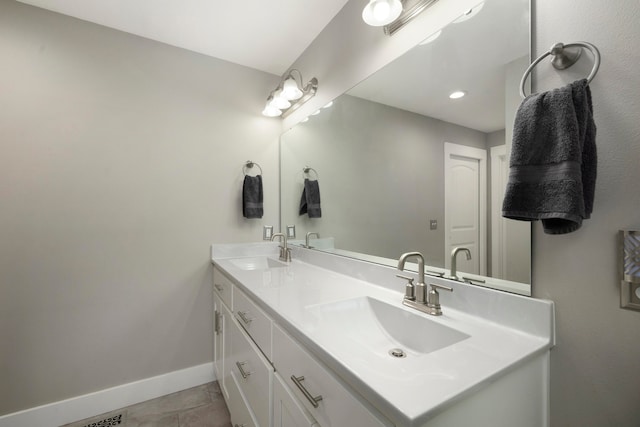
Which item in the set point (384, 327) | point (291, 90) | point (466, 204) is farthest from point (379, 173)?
point (291, 90)

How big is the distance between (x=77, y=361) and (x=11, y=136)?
134 centimetres

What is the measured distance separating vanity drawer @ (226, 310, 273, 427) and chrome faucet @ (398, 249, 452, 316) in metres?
0.55

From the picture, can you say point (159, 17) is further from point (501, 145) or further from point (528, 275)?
point (528, 275)

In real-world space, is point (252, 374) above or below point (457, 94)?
below

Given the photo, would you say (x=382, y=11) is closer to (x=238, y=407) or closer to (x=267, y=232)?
(x=267, y=232)

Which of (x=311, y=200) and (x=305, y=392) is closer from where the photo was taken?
(x=305, y=392)

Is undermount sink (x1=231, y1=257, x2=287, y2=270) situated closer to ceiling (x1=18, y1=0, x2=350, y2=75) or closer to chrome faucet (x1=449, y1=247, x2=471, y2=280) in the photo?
chrome faucet (x1=449, y1=247, x2=471, y2=280)

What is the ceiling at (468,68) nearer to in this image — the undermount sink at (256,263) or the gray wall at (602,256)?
the gray wall at (602,256)

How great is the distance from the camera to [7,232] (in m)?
1.47

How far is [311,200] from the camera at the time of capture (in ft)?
6.40

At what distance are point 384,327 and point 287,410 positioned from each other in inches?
16.5

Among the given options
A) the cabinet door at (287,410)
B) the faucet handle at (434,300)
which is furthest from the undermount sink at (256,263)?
the faucet handle at (434,300)

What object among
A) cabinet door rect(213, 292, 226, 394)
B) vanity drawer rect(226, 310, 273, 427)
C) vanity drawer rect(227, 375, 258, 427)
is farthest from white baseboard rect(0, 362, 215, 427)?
vanity drawer rect(226, 310, 273, 427)

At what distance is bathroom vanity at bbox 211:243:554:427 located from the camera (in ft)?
1.73
